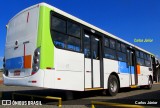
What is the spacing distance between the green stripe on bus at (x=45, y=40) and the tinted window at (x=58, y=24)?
1.05 feet

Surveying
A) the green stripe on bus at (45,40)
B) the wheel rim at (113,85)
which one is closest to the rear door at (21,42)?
the green stripe on bus at (45,40)

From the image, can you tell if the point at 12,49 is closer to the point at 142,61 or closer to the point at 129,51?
the point at 129,51

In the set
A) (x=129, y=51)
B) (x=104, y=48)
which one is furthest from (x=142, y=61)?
(x=104, y=48)

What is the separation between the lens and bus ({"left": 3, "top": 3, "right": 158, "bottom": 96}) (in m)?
8.70

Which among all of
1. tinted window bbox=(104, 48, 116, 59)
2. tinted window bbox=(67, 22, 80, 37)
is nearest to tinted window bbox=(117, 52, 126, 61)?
tinted window bbox=(104, 48, 116, 59)

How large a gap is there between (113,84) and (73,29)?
15.4ft

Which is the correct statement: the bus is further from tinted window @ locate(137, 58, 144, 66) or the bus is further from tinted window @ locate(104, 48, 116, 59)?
tinted window @ locate(137, 58, 144, 66)

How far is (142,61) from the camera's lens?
19891mm

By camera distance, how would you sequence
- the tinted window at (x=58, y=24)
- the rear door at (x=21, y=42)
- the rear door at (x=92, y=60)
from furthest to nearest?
the rear door at (x=92, y=60) → the tinted window at (x=58, y=24) → the rear door at (x=21, y=42)

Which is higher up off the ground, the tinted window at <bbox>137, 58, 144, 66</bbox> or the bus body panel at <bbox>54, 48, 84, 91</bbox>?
the tinted window at <bbox>137, 58, 144, 66</bbox>

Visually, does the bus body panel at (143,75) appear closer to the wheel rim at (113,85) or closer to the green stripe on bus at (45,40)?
the wheel rim at (113,85)

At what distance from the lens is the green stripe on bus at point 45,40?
8586 millimetres

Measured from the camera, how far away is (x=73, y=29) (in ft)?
33.6

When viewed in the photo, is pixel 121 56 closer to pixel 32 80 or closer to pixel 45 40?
pixel 45 40
